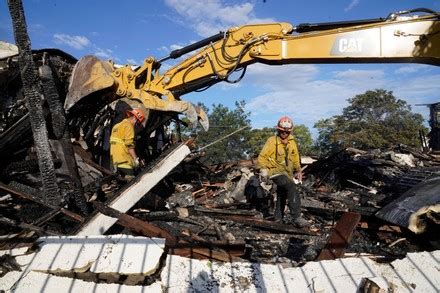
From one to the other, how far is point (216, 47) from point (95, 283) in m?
4.46

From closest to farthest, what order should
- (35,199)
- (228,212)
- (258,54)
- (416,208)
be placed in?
(416,208) → (35,199) → (258,54) → (228,212)

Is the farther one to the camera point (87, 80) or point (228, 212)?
point (228, 212)

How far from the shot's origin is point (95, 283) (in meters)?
2.94

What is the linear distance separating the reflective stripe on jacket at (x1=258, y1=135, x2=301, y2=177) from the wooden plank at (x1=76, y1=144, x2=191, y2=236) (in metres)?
1.40

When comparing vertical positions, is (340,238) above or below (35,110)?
below

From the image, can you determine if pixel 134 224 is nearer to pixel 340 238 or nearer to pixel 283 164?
pixel 340 238

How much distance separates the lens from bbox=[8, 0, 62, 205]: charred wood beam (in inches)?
187

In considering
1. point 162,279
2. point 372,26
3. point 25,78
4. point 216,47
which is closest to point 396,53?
point 372,26

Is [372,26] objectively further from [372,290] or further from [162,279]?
[162,279]

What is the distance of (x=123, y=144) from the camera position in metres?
6.43

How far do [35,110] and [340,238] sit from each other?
4.40m

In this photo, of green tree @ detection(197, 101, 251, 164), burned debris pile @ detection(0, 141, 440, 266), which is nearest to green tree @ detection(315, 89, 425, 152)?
green tree @ detection(197, 101, 251, 164)

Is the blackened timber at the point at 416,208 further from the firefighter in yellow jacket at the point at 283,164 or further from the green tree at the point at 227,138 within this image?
the green tree at the point at 227,138

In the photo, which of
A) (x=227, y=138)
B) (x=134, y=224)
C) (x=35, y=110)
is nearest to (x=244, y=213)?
(x=134, y=224)
